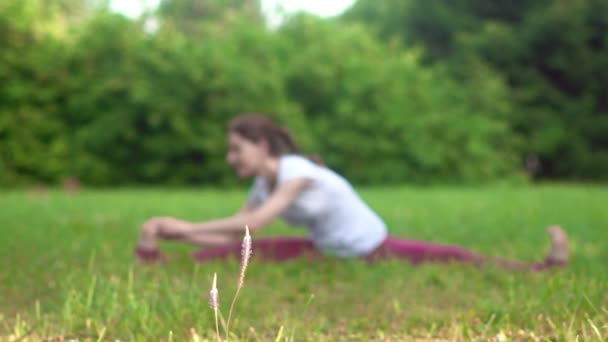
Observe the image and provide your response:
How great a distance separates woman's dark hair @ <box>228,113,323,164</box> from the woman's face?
3 centimetres

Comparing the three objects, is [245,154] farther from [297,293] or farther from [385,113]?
[385,113]

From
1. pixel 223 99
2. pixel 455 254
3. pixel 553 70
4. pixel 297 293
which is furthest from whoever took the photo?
pixel 553 70

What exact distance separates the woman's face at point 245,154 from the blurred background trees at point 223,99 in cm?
1046

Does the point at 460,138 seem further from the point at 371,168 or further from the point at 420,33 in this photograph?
the point at 420,33

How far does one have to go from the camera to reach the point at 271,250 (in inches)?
163

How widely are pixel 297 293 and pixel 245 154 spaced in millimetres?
1146

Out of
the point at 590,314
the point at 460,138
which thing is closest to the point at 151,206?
the point at 590,314

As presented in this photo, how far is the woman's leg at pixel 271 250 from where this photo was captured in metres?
4.00

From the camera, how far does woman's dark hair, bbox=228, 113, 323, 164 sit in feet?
13.0

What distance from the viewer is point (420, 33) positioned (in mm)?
21609

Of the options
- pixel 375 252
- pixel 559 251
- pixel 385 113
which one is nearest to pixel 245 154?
pixel 375 252

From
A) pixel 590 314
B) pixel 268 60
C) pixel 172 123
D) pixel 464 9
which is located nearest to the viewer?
pixel 590 314

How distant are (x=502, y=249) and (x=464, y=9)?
17.4 m

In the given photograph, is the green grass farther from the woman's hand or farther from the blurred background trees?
the blurred background trees
